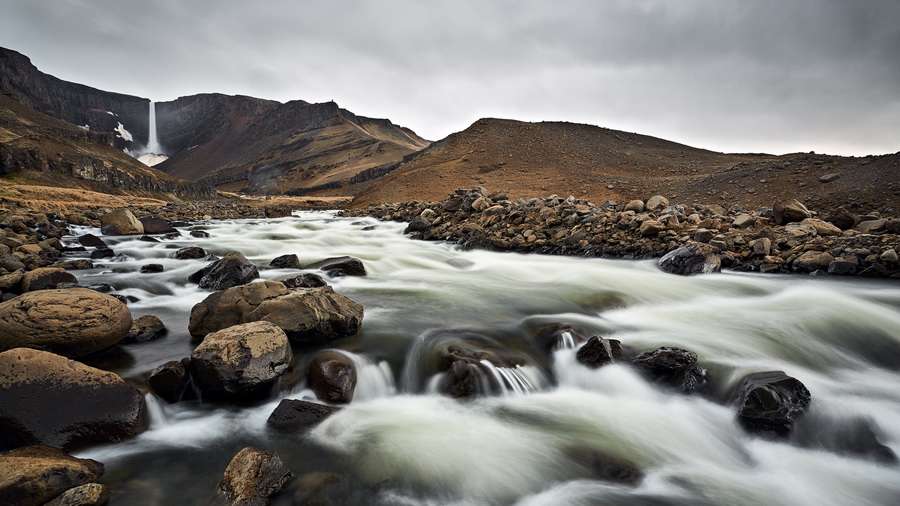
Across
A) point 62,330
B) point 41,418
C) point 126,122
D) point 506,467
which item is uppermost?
point 126,122

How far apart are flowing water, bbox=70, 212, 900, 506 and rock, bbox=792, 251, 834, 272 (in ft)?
1.31

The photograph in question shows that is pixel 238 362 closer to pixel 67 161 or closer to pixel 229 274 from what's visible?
pixel 229 274

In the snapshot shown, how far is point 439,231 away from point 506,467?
37.8 ft

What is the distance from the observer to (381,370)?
15.5 feet

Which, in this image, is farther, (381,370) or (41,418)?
(381,370)

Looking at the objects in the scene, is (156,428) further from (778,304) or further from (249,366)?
(778,304)

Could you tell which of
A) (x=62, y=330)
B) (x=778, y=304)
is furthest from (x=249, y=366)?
(x=778, y=304)

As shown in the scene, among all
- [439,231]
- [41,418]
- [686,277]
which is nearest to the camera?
[41,418]

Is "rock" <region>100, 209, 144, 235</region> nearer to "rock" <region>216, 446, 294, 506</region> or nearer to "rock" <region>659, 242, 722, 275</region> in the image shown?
"rock" <region>216, 446, 294, 506</region>

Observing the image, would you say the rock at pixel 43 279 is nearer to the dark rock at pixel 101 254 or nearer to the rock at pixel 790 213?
the dark rock at pixel 101 254

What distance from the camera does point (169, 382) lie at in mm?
3828

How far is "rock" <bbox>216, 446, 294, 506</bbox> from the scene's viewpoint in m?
2.67

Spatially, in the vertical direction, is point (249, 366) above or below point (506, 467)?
above

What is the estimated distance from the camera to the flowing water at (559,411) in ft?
10.3
